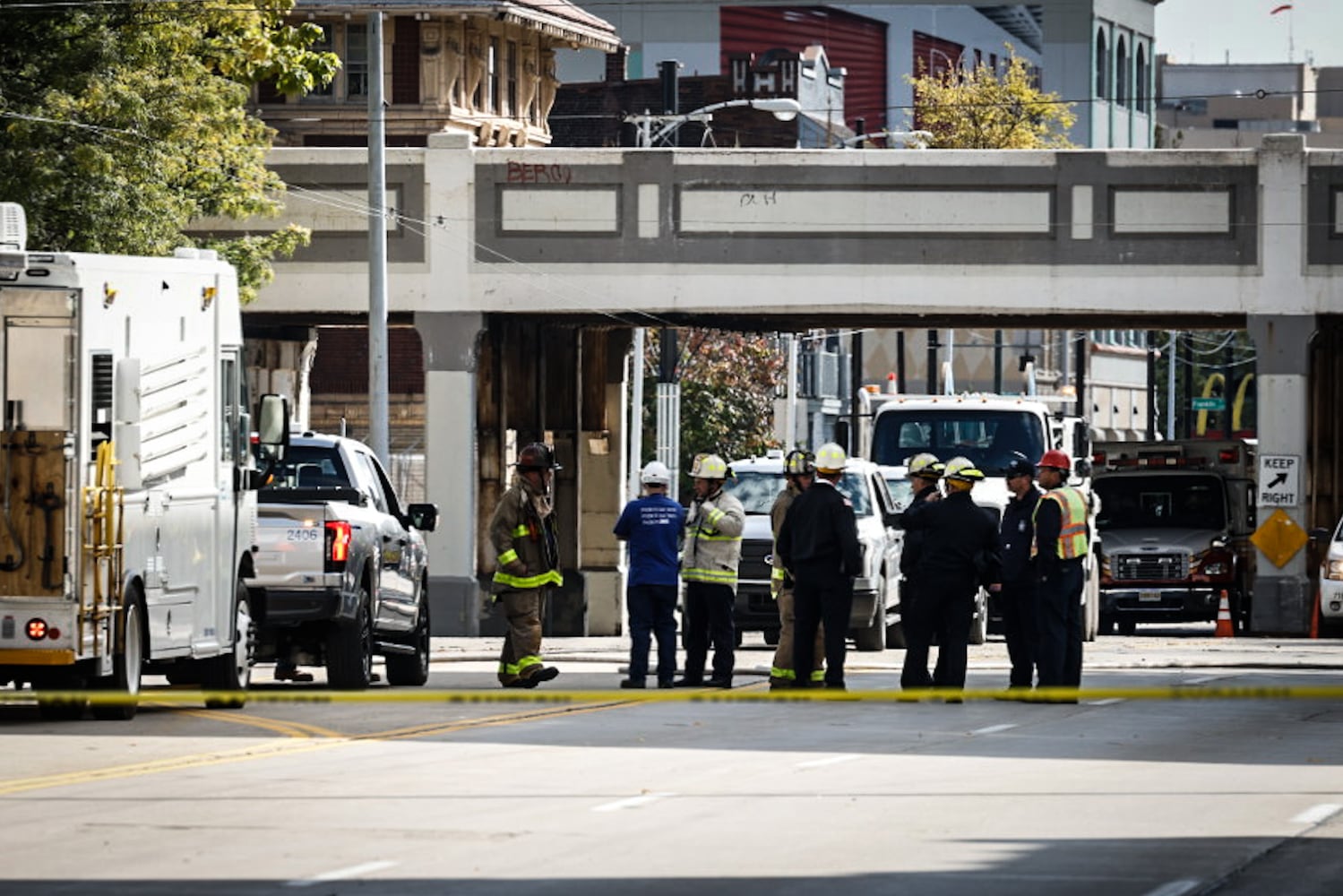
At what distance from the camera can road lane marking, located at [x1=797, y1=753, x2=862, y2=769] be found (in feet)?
56.5

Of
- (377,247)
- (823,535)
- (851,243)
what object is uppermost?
(851,243)

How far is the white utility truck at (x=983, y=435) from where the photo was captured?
3831 centimetres

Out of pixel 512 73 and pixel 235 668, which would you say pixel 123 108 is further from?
pixel 512 73

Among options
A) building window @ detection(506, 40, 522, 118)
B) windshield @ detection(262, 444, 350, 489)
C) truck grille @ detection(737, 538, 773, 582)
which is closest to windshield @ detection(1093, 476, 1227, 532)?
truck grille @ detection(737, 538, 773, 582)

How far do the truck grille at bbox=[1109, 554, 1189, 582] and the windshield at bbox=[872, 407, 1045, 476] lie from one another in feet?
13.0

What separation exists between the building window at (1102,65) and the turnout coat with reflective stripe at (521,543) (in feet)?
283

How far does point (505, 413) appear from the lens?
4266cm

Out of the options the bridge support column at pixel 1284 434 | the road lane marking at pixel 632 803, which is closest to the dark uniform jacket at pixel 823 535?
the road lane marking at pixel 632 803

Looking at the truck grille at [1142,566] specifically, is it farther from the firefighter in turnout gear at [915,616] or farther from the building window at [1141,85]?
the building window at [1141,85]

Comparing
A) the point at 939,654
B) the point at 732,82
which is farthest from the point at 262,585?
the point at 732,82

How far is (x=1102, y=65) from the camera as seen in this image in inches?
4313

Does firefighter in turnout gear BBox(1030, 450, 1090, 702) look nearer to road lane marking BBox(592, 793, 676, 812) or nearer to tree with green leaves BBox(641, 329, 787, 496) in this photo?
road lane marking BBox(592, 793, 676, 812)

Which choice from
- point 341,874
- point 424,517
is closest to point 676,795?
point 341,874

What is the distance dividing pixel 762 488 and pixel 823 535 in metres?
10.3
